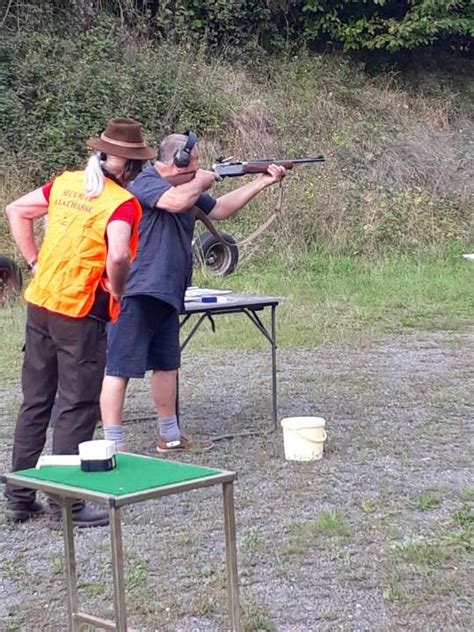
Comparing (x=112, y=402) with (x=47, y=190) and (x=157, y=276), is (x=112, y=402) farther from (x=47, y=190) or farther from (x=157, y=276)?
(x=47, y=190)

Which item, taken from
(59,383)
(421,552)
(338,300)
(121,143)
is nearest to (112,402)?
(59,383)

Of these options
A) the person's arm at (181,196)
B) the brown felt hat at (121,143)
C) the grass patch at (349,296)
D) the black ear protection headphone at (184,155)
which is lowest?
the grass patch at (349,296)

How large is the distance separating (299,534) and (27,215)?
1.90 meters

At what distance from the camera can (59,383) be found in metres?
4.98

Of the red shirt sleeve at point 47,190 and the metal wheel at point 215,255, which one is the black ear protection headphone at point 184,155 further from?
the metal wheel at point 215,255

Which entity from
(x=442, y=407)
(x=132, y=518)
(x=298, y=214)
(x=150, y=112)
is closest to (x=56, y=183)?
(x=132, y=518)

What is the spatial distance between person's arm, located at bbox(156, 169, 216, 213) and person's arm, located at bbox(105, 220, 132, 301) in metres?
0.97

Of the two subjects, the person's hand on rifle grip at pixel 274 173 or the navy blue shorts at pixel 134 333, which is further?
the person's hand on rifle grip at pixel 274 173

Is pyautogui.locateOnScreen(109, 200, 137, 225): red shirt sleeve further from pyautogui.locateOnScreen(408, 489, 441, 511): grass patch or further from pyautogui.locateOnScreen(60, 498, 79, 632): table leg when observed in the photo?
pyautogui.locateOnScreen(408, 489, 441, 511): grass patch

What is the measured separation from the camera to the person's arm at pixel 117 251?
15.5 ft

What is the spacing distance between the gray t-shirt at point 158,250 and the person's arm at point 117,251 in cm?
100

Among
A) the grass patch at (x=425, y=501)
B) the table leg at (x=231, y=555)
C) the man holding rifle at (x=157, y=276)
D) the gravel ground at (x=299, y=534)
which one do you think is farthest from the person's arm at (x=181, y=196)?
the table leg at (x=231, y=555)

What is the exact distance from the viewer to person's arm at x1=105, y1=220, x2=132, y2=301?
15.5 ft

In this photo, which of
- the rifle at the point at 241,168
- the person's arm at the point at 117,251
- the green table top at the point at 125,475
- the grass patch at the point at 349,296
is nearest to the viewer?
the green table top at the point at 125,475
